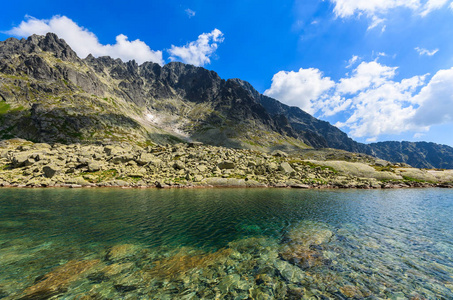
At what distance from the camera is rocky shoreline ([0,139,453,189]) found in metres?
57.5

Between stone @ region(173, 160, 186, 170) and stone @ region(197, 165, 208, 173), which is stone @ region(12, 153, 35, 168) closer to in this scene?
stone @ region(173, 160, 186, 170)

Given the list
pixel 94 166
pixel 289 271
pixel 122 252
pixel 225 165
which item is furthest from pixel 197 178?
pixel 289 271

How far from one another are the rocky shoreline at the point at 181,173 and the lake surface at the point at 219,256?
3393 cm

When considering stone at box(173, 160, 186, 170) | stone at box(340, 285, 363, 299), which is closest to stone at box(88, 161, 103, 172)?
stone at box(173, 160, 186, 170)

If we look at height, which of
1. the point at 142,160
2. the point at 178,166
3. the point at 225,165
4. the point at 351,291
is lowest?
the point at 351,291

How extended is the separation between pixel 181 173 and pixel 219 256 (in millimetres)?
54114

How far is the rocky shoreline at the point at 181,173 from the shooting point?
57.5 m

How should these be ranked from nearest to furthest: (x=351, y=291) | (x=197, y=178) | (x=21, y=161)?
(x=351, y=291)
(x=197, y=178)
(x=21, y=161)

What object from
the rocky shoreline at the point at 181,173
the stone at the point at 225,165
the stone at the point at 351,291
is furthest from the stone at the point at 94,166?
the stone at the point at 351,291

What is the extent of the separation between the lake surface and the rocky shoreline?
33931 millimetres

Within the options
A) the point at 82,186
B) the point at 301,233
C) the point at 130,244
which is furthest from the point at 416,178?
the point at 82,186

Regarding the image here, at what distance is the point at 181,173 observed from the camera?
66.9 meters

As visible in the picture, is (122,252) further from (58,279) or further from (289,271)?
(289,271)

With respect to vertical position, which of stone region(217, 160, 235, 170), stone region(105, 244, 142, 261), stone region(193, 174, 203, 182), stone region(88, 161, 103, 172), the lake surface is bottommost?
stone region(105, 244, 142, 261)
